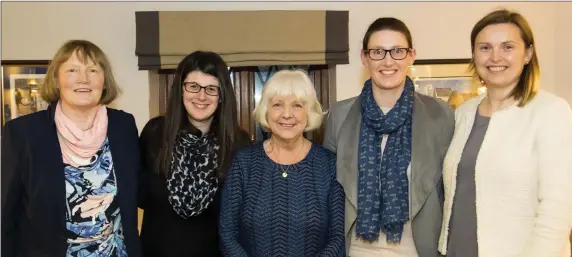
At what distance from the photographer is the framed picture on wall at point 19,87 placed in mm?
3244

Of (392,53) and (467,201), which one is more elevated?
(392,53)

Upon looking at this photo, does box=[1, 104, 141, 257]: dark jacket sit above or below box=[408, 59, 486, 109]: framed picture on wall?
below

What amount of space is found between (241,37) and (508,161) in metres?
1.99

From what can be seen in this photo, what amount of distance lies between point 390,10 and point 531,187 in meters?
2.04

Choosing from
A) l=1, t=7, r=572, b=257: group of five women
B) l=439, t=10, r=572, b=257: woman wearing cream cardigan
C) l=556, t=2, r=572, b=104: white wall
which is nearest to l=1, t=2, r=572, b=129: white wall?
l=556, t=2, r=572, b=104: white wall

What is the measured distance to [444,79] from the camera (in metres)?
3.38

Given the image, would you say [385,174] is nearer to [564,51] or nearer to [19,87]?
[564,51]

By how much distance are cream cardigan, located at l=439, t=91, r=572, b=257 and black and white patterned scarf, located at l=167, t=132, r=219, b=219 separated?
1.01 meters

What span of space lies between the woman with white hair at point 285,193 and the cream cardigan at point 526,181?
53cm

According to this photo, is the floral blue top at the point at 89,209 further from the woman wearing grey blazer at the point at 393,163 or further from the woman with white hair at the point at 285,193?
the woman wearing grey blazer at the point at 393,163

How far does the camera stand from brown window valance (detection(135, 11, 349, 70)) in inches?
125

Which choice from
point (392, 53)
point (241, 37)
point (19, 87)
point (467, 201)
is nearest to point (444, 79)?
point (241, 37)

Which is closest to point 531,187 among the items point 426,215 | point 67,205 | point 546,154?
point 546,154

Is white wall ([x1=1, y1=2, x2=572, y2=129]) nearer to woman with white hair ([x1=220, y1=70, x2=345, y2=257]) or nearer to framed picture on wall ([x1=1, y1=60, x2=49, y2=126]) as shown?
framed picture on wall ([x1=1, y1=60, x2=49, y2=126])
